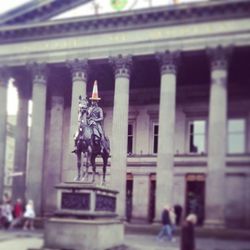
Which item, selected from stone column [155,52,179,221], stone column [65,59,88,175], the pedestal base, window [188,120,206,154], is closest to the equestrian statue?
the pedestal base

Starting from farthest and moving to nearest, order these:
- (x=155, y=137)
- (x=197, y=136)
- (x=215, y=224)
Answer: (x=155, y=137) → (x=197, y=136) → (x=215, y=224)

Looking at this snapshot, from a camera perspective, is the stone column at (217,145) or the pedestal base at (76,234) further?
the stone column at (217,145)

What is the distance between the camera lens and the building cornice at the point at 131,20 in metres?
32.1

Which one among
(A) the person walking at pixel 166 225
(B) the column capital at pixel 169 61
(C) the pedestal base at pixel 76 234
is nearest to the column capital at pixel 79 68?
(B) the column capital at pixel 169 61

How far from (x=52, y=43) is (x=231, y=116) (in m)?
13.6

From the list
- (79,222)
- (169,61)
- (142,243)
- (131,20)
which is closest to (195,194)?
(169,61)

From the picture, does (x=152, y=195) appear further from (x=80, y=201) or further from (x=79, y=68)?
(x=80, y=201)

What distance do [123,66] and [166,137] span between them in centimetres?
553

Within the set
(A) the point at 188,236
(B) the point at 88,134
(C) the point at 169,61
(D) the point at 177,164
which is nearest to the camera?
(A) the point at 188,236

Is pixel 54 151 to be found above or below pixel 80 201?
above

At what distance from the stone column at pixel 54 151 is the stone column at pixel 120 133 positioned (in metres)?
8.95

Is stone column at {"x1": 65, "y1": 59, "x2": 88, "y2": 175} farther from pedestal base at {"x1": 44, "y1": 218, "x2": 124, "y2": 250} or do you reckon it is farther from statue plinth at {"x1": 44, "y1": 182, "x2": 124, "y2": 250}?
pedestal base at {"x1": 44, "y1": 218, "x2": 124, "y2": 250}

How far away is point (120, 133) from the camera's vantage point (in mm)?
34188

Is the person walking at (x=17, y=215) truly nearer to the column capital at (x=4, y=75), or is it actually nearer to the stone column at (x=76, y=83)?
the stone column at (x=76, y=83)
